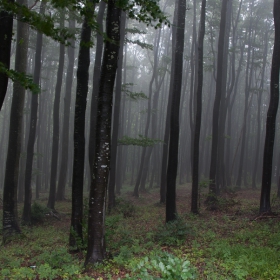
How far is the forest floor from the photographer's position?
5.33 metres

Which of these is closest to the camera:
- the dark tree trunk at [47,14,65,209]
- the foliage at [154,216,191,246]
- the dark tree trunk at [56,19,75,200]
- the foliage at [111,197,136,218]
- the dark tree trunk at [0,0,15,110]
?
the dark tree trunk at [0,0,15,110]

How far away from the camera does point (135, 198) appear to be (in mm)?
20422

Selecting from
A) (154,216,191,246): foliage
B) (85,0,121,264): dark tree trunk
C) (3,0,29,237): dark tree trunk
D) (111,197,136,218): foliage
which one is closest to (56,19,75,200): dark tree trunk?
(111,197,136,218): foliage

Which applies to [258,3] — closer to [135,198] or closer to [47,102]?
[135,198]

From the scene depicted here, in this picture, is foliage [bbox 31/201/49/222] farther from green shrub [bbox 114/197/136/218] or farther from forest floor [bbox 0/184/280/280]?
green shrub [bbox 114/197/136/218]

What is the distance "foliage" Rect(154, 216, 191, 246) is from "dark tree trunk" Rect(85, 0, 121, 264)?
2.61 meters

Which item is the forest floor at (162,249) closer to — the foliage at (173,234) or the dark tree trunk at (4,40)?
the foliage at (173,234)

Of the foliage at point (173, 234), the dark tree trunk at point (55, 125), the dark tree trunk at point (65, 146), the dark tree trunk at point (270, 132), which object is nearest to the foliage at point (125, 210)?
the dark tree trunk at point (55, 125)

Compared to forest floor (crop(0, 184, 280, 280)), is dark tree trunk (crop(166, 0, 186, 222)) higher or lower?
higher

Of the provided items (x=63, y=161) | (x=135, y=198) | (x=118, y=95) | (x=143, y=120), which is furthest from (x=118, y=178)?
(x=143, y=120)

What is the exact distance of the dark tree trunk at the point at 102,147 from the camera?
594 centimetres

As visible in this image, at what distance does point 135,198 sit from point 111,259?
46.7ft

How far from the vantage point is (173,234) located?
27.4ft

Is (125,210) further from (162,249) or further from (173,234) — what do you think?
(162,249)
